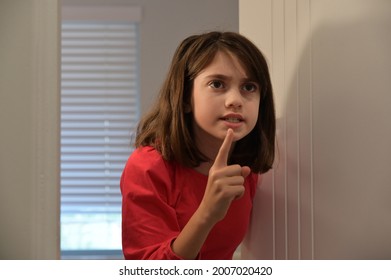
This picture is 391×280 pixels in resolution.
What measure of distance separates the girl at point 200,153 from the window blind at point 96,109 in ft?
4.94

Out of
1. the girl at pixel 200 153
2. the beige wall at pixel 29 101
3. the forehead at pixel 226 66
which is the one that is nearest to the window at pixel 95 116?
the girl at pixel 200 153

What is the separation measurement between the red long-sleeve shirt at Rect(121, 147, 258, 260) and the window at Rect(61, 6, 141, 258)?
5.04ft

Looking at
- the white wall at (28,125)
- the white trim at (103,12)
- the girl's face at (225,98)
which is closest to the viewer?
the white wall at (28,125)

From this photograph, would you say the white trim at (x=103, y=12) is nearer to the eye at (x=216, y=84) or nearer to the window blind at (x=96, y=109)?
the window blind at (x=96, y=109)

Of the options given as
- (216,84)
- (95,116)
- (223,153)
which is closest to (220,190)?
A: (223,153)

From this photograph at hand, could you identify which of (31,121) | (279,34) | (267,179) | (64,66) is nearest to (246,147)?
(267,179)

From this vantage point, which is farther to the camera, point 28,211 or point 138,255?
point 138,255

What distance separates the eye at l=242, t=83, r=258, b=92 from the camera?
0.82m

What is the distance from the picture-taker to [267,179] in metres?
0.93

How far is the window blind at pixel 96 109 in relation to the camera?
241cm

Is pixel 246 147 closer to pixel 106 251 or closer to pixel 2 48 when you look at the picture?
pixel 2 48

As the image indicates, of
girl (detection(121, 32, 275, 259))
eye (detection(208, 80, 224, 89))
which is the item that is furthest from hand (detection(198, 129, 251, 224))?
eye (detection(208, 80, 224, 89))

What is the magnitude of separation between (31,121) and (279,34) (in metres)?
0.39

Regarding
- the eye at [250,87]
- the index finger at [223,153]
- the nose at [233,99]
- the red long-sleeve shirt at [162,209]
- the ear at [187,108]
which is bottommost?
the red long-sleeve shirt at [162,209]
